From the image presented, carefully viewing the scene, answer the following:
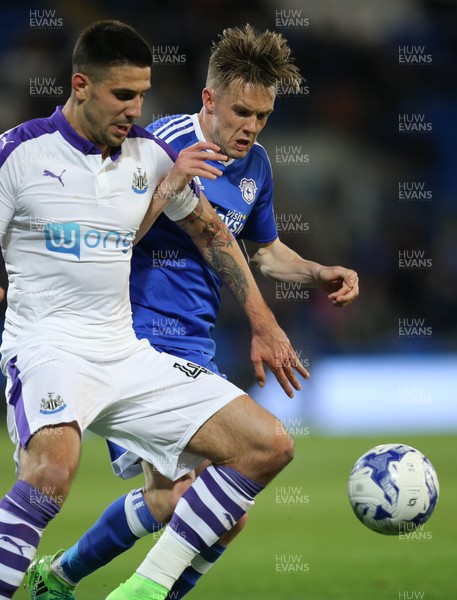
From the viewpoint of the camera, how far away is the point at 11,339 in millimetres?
3893

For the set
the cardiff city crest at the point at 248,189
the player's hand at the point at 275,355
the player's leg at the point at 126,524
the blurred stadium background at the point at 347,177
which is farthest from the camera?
the blurred stadium background at the point at 347,177

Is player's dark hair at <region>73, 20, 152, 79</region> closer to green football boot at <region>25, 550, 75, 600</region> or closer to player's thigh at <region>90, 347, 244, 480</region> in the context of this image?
player's thigh at <region>90, 347, 244, 480</region>

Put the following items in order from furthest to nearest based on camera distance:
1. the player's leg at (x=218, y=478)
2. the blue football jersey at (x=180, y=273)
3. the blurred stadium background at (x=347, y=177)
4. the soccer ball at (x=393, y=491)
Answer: the blurred stadium background at (x=347, y=177), the blue football jersey at (x=180, y=273), the soccer ball at (x=393, y=491), the player's leg at (x=218, y=478)

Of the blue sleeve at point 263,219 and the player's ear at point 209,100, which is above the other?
the player's ear at point 209,100

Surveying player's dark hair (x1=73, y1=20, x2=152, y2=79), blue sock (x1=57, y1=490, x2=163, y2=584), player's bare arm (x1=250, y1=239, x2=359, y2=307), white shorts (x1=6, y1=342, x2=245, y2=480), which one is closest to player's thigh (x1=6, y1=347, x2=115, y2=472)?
white shorts (x1=6, y1=342, x2=245, y2=480)

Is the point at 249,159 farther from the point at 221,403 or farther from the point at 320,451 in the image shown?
the point at 320,451

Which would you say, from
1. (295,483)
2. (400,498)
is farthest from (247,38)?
(295,483)

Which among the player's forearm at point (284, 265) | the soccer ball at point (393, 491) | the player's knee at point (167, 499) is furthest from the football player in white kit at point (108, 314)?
the player's forearm at point (284, 265)

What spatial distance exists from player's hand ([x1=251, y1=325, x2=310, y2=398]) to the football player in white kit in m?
0.21

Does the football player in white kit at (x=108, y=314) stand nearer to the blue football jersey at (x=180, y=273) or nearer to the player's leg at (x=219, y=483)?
the player's leg at (x=219, y=483)

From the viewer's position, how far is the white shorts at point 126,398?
11.9ft

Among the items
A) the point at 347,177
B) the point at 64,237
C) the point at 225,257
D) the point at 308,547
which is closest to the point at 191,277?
the point at 225,257

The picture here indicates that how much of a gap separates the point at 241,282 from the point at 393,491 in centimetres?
109

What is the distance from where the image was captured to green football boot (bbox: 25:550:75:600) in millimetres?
4609
